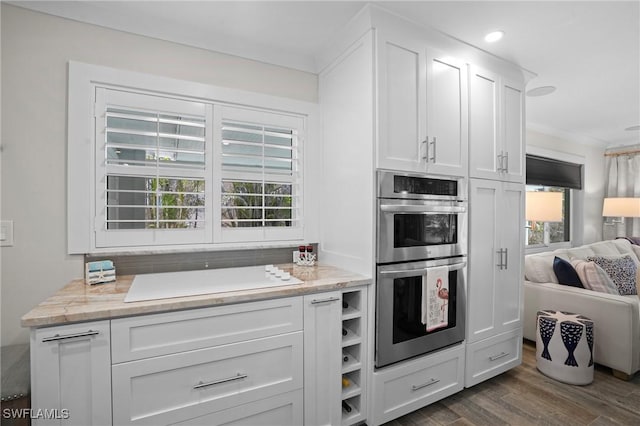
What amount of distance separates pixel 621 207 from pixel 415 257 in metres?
4.72

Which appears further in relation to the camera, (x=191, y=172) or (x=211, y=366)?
(x=191, y=172)

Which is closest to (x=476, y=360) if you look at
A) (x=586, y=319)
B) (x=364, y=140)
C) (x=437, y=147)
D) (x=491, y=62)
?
(x=586, y=319)

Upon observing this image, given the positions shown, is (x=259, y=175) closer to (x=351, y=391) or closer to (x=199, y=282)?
(x=199, y=282)

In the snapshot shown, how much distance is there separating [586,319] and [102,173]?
352cm

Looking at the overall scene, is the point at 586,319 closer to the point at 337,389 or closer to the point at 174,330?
the point at 337,389

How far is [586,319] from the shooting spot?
2.37 m

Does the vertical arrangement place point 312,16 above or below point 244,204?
above

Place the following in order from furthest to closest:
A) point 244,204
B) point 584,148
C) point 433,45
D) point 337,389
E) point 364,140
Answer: point 584,148, point 244,204, point 433,45, point 364,140, point 337,389

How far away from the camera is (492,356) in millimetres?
2271

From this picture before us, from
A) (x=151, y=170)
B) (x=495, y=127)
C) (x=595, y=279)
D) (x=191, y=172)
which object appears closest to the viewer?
(x=151, y=170)

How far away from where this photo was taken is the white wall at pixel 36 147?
1.60m

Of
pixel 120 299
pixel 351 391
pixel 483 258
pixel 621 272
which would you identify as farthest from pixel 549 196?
pixel 120 299

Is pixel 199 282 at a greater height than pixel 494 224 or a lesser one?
lesser

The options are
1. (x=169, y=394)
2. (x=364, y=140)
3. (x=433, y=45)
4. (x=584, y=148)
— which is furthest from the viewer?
(x=584, y=148)
